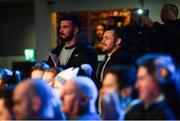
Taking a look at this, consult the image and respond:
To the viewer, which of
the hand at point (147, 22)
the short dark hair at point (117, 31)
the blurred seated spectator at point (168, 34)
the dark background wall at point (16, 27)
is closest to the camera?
the blurred seated spectator at point (168, 34)

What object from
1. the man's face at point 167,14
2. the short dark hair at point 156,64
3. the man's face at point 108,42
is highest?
the man's face at point 167,14

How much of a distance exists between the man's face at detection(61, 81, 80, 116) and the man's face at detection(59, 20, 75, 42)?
2400 mm

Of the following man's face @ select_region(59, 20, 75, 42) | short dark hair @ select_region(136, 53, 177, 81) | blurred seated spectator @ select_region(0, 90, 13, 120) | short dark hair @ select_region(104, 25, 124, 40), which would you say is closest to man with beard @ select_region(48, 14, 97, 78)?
man's face @ select_region(59, 20, 75, 42)

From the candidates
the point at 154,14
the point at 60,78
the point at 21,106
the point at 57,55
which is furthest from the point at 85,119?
the point at 154,14

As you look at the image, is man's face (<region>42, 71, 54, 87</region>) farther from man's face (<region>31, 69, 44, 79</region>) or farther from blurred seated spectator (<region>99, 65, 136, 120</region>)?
blurred seated spectator (<region>99, 65, 136, 120</region>)

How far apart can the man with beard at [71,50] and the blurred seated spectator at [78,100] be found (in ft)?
6.58

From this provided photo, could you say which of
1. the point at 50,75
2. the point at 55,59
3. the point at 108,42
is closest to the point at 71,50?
the point at 55,59

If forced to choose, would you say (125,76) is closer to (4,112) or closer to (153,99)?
(153,99)

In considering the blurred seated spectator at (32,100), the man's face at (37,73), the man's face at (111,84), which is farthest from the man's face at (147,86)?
the man's face at (37,73)

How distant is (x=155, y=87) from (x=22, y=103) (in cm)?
86

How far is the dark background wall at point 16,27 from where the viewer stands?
1555 centimetres

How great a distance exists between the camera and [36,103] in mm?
3199

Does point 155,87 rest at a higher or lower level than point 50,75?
higher

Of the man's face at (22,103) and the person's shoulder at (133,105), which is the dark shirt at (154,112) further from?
the man's face at (22,103)
